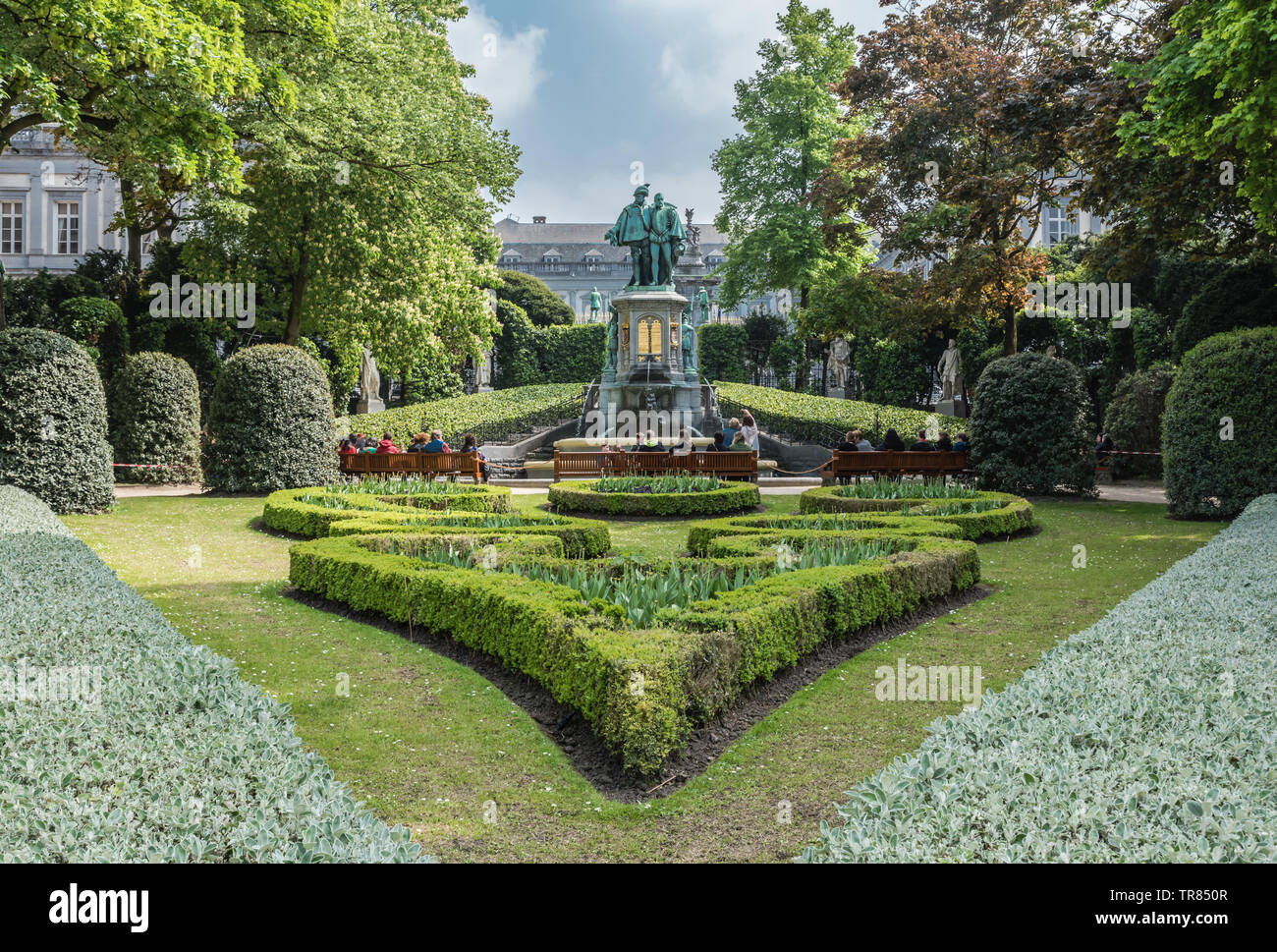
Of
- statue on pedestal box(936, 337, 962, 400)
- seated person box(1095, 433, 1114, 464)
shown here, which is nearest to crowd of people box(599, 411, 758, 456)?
seated person box(1095, 433, 1114, 464)

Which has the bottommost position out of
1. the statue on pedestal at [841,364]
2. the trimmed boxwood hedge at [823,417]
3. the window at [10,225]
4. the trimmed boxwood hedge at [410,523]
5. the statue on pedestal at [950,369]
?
the trimmed boxwood hedge at [410,523]

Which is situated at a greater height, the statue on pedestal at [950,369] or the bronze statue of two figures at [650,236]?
the bronze statue of two figures at [650,236]

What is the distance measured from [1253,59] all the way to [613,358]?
65.8 ft

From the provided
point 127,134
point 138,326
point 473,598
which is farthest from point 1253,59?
point 138,326

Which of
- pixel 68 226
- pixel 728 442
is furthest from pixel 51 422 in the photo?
pixel 68 226

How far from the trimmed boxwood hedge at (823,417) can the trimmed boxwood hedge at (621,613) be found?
13.6 metres

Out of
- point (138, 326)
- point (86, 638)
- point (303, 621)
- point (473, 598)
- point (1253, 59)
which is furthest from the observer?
point (138, 326)

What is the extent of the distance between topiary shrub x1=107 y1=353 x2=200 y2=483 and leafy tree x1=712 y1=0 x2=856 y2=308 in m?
21.5

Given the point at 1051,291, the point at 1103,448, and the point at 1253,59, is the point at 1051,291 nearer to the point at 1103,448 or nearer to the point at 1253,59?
the point at 1103,448

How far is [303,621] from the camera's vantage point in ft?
24.2

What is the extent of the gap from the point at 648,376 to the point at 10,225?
117 feet

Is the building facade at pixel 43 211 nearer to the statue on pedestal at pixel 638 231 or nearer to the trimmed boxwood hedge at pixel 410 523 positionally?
the statue on pedestal at pixel 638 231

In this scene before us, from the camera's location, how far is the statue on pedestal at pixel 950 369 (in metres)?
29.8

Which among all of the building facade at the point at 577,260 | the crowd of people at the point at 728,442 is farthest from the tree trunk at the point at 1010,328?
the building facade at the point at 577,260
